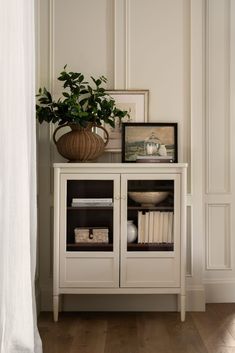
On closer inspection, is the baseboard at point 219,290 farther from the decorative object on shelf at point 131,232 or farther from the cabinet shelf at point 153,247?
the decorative object on shelf at point 131,232

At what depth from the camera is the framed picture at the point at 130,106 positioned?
3.52 metres

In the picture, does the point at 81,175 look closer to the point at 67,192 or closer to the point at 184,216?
the point at 67,192

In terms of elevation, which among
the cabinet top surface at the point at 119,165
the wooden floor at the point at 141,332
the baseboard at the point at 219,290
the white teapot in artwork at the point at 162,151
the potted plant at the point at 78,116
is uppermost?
the potted plant at the point at 78,116

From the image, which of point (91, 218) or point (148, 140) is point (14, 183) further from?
point (148, 140)

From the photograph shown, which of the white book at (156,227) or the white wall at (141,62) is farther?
the white wall at (141,62)

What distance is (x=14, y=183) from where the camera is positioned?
6.77ft

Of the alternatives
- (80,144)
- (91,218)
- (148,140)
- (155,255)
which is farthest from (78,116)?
(155,255)

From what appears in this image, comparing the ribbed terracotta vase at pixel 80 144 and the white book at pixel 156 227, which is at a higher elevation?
the ribbed terracotta vase at pixel 80 144

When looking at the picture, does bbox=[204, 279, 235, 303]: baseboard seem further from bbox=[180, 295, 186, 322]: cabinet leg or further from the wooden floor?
bbox=[180, 295, 186, 322]: cabinet leg

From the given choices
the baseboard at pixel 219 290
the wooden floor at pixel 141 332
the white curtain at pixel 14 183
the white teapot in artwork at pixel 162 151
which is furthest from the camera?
the baseboard at pixel 219 290

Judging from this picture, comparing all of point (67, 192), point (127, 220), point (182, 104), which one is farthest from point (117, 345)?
point (182, 104)

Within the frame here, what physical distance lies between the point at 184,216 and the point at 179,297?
0.64 m

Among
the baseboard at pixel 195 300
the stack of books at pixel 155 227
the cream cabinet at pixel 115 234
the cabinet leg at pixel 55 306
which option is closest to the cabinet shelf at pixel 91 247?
the cream cabinet at pixel 115 234

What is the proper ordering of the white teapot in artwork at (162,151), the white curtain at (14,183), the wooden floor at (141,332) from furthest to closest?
1. the white teapot in artwork at (162,151)
2. the wooden floor at (141,332)
3. the white curtain at (14,183)
